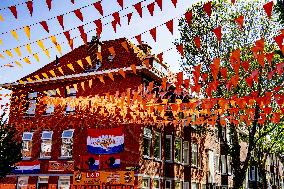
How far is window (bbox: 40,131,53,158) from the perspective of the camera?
973 inches

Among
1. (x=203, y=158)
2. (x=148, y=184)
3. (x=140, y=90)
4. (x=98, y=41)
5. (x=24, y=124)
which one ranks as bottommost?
(x=148, y=184)

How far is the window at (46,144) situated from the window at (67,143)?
113cm

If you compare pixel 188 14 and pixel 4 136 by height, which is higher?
pixel 188 14

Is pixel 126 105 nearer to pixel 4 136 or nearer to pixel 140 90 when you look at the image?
pixel 140 90

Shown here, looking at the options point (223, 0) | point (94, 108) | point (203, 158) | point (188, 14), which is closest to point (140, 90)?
point (94, 108)

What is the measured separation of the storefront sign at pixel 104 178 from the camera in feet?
69.3

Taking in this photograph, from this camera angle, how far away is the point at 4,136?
17625 millimetres

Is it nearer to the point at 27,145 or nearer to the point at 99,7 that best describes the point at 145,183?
the point at 27,145

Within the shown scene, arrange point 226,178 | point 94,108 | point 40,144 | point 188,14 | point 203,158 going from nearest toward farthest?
point 188,14
point 94,108
point 40,144
point 203,158
point 226,178

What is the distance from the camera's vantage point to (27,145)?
83.8ft

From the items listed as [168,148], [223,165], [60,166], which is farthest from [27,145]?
[223,165]

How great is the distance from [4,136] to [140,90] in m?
8.35

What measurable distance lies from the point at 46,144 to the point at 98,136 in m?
4.71

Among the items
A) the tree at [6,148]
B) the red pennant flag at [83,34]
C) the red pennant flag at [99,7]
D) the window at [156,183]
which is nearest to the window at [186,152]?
the window at [156,183]
